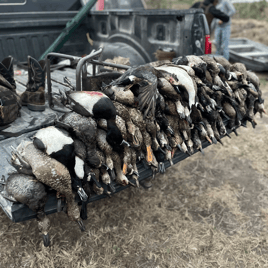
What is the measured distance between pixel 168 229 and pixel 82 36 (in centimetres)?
439

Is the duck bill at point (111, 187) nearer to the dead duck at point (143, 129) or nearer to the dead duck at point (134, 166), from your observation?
the dead duck at point (134, 166)

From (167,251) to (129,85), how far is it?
168 cm

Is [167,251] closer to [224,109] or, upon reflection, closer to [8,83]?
[224,109]

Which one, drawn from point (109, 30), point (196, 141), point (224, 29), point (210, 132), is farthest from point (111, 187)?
point (224, 29)

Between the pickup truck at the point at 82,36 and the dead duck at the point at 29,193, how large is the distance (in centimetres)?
28

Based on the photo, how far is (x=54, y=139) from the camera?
1843 mm

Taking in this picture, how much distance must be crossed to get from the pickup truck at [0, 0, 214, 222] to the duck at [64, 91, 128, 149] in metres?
0.50

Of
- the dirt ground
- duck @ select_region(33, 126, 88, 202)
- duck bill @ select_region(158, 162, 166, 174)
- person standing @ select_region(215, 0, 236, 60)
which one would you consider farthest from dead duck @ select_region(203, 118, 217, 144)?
person standing @ select_region(215, 0, 236, 60)

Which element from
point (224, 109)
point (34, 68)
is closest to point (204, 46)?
point (224, 109)

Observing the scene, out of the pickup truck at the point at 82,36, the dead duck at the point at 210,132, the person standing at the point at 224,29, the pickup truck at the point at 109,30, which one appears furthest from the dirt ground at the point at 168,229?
the person standing at the point at 224,29

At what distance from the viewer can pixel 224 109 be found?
333 centimetres

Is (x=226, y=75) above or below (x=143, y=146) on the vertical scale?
above

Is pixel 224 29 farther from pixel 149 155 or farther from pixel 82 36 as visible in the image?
pixel 149 155

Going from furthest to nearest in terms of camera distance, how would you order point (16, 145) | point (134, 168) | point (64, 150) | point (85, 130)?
point (16, 145)
point (134, 168)
point (85, 130)
point (64, 150)
